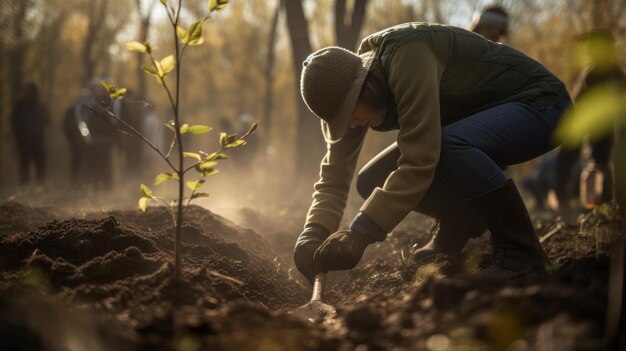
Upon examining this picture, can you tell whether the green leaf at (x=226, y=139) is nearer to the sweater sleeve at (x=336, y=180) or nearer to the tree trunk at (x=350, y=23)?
the sweater sleeve at (x=336, y=180)

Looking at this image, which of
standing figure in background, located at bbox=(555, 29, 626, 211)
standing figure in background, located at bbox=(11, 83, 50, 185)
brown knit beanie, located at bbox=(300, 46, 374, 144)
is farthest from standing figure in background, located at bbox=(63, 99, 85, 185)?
brown knit beanie, located at bbox=(300, 46, 374, 144)

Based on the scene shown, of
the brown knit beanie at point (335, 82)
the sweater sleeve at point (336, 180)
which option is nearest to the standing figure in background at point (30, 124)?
the sweater sleeve at point (336, 180)

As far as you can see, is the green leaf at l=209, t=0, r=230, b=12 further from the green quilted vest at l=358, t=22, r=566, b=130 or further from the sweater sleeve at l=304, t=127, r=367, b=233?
the sweater sleeve at l=304, t=127, r=367, b=233

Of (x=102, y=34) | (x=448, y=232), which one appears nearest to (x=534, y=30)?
(x=102, y=34)

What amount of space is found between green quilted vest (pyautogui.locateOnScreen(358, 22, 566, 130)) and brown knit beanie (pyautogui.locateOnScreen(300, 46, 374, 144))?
0.19 m

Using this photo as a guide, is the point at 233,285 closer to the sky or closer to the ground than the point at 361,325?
closer to the sky

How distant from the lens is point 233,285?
221cm

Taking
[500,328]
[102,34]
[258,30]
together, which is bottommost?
[500,328]

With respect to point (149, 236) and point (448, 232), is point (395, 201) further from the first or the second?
point (149, 236)

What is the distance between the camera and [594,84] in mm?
4645

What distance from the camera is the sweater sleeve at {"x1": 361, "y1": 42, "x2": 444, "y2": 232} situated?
7.72ft

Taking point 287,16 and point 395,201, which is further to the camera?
point 287,16

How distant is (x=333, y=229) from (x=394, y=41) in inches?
40.4

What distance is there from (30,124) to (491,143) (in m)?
9.80
